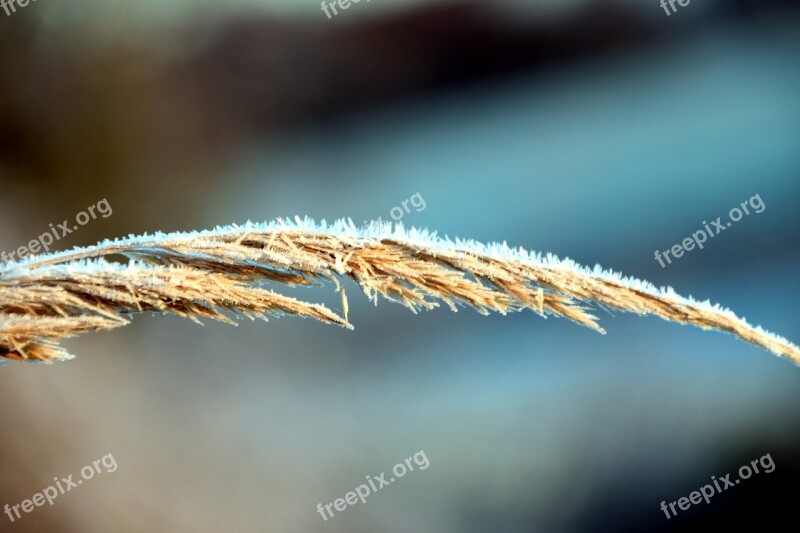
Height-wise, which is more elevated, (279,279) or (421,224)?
(421,224)

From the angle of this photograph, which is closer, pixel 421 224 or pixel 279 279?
pixel 279 279

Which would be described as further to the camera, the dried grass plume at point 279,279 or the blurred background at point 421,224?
the blurred background at point 421,224

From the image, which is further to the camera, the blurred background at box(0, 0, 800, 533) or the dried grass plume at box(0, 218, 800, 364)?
the blurred background at box(0, 0, 800, 533)

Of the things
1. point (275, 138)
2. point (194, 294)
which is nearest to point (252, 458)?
point (275, 138)

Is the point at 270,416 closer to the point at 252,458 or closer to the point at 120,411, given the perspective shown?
the point at 252,458

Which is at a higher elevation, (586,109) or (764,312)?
(586,109)
